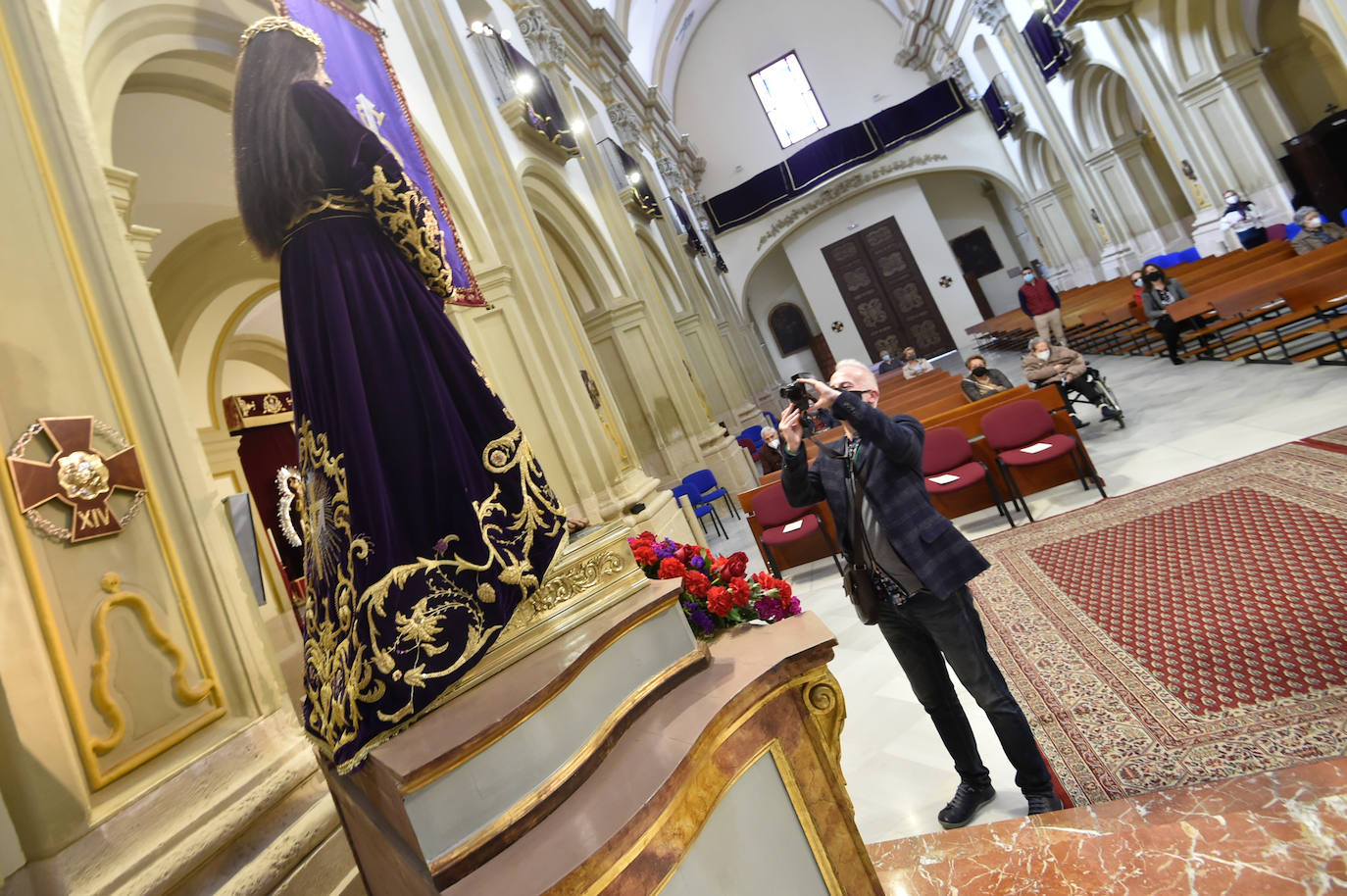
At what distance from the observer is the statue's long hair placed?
1.66 meters

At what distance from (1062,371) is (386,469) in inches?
226

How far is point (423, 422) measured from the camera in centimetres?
159

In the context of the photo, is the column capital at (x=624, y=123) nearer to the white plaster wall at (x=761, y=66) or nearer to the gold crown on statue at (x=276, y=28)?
the white plaster wall at (x=761, y=66)

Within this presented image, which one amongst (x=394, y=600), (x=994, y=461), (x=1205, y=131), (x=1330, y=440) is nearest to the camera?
(x=394, y=600)

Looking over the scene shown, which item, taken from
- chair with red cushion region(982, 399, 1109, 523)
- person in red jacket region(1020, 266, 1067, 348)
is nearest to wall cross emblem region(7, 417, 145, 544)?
chair with red cushion region(982, 399, 1109, 523)

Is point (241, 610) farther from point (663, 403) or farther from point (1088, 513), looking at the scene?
point (663, 403)

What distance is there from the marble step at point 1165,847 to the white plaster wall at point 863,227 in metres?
18.1

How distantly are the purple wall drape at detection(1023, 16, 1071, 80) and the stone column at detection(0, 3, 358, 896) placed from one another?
1365cm

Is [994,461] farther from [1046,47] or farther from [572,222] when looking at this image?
[1046,47]

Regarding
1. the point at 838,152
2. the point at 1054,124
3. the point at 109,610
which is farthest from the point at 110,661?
the point at 838,152

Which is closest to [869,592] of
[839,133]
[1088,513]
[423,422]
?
[423,422]

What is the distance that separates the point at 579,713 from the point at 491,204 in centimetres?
524

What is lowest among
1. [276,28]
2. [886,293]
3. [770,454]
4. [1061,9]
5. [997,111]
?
[770,454]

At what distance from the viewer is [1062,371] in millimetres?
5633
